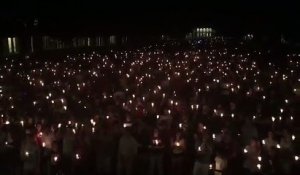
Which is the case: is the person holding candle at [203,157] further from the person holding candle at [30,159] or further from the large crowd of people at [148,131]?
the person holding candle at [30,159]

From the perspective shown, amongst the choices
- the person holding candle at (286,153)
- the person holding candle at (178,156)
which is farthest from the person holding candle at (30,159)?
the person holding candle at (286,153)

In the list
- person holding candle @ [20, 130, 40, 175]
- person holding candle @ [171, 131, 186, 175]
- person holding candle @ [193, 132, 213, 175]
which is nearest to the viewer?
person holding candle @ [193, 132, 213, 175]

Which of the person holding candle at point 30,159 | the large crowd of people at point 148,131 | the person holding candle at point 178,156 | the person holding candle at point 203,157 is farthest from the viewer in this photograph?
the person holding candle at point 178,156

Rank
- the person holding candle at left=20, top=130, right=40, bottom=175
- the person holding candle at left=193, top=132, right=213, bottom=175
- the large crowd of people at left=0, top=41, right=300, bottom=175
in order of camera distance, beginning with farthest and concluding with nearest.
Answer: the large crowd of people at left=0, top=41, right=300, bottom=175
the person holding candle at left=20, top=130, right=40, bottom=175
the person holding candle at left=193, top=132, right=213, bottom=175

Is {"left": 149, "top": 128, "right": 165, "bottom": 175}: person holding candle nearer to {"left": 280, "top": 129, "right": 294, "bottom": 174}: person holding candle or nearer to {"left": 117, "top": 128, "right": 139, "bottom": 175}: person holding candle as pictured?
{"left": 117, "top": 128, "right": 139, "bottom": 175}: person holding candle

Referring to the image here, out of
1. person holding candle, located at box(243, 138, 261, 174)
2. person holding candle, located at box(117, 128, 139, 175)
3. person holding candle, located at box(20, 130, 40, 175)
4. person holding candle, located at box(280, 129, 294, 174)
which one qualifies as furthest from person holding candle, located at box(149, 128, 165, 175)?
person holding candle, located at box(280, 129, 294, 174)

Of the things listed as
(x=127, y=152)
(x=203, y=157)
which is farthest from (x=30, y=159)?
(x=203, y=157)

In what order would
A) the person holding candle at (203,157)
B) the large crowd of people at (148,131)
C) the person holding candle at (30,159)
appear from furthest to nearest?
the large crowd of people at (148,131) < the person holding candle at (30,159) < the person holding candle at (203,157)

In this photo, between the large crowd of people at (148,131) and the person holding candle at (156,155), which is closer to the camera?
the large crowd of people at (148,131)

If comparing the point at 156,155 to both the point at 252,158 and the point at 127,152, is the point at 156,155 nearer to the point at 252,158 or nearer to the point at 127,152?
the point at 127,152

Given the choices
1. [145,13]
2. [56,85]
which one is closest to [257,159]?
[56,85]

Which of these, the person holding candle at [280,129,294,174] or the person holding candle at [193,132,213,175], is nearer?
the person holding candle at [193,132,213,175]

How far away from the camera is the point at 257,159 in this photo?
436 inches

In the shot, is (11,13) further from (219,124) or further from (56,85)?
(219,124)
